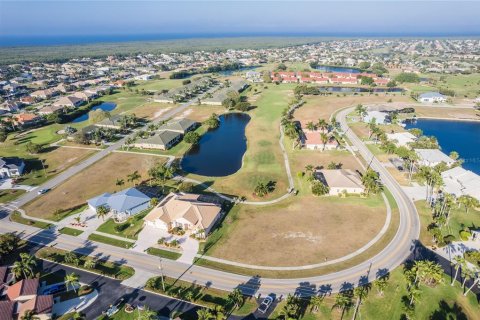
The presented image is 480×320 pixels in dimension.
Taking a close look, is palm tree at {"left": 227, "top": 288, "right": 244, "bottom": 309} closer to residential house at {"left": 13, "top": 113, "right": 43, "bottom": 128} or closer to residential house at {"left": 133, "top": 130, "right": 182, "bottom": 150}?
residential house at {"left": 133, "top": 130, "right": 182, "bottom": 150}

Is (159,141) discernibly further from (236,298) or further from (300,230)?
(236,298)

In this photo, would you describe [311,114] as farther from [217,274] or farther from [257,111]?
[217,274]

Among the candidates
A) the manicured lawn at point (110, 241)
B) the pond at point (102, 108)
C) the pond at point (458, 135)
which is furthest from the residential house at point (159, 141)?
the pond at point (458, 135)

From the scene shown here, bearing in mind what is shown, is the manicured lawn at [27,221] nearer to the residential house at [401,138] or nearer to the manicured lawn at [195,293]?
the manicured lawn at [195,293]

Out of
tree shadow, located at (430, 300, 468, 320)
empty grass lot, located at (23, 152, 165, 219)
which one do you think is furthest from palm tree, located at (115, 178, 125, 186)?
tree shadow, located at (430, 300, 468, 320)

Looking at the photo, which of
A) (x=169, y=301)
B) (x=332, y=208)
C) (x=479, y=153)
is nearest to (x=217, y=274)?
(x=169, y=301)

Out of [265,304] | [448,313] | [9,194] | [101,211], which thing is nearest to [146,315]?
[265,304]
